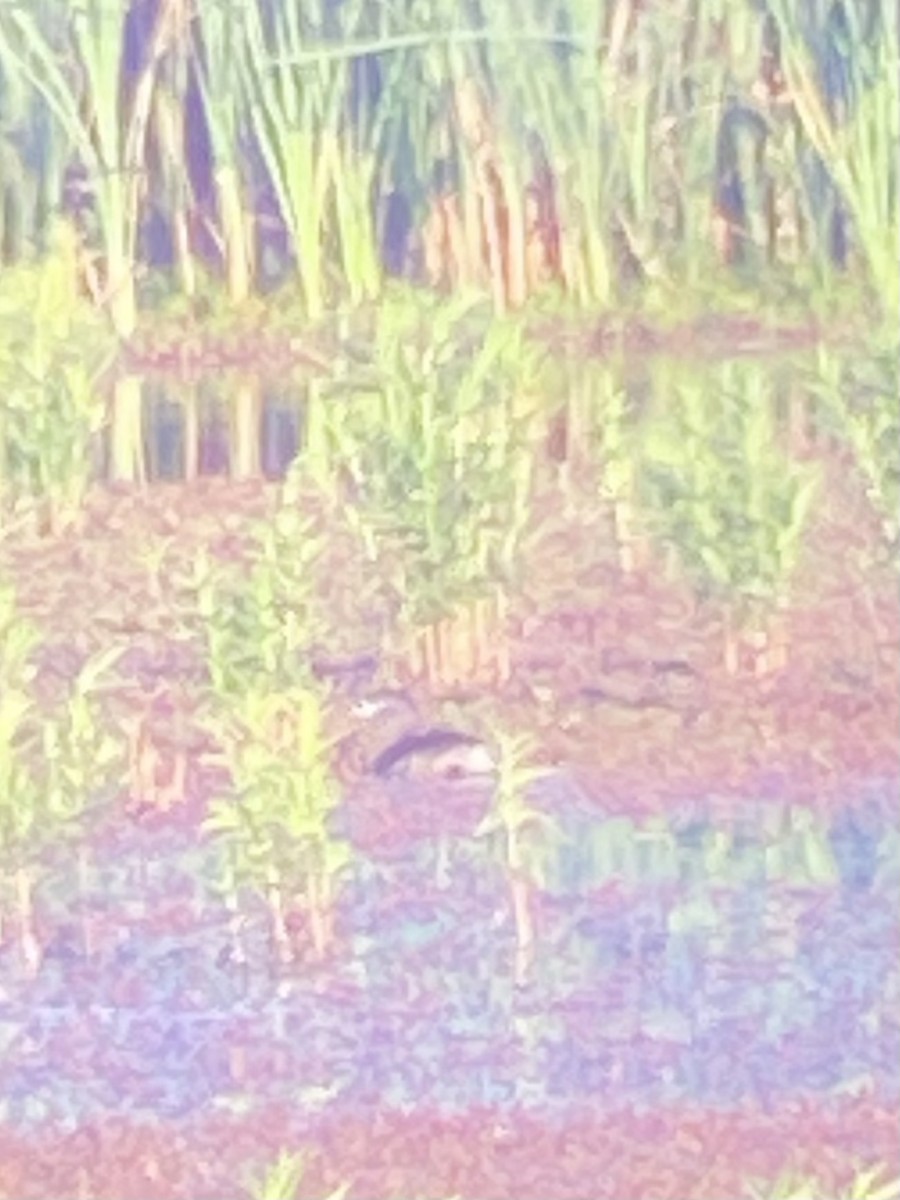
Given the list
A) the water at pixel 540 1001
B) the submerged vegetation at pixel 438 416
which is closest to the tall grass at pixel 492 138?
the submerged vegetation at pixel 438 416

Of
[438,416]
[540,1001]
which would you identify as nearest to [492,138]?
[438,416]

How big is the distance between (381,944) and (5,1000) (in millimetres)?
181

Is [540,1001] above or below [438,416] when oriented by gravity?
below

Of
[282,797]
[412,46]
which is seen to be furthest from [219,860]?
[412,46]

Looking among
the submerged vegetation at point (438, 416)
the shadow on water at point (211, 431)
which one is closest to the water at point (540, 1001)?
the submerged vegetation at point (438, 416)

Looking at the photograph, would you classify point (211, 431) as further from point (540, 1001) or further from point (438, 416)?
point (540, 1001)

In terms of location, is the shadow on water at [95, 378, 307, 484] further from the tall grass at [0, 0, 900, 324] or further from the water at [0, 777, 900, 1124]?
the water at [0, 777, 900, 1124]

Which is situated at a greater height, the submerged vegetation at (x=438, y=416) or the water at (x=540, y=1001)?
the submerged vegetation at (x=438, y=416)

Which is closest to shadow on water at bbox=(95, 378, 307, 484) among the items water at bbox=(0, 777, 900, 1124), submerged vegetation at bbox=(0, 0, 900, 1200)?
submerged vegetation at bbox=(0, 0, 900, 1200)

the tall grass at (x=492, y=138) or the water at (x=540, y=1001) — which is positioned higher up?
the tall grass at (x=492, y=138)

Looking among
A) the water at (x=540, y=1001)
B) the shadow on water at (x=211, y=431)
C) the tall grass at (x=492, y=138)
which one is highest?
the tall grass at (x=492, y=138)

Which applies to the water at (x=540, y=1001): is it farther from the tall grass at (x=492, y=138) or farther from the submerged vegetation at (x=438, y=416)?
the tall grass at (x=492, y=138)

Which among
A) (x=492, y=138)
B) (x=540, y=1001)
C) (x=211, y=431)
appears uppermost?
(x=492, y=138)

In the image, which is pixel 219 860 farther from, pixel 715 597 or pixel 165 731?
pixel 715 597
